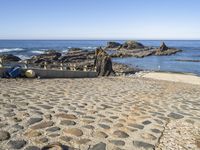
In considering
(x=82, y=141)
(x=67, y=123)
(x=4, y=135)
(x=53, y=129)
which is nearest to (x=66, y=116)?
(x=67, y=123)

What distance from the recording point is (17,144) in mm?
4570

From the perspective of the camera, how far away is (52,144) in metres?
4.66

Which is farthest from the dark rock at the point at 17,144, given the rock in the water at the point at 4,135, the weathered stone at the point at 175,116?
the weathered stone at the point at 175,116

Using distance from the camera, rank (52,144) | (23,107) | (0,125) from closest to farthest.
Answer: (52,144), (0,125), (23,107)

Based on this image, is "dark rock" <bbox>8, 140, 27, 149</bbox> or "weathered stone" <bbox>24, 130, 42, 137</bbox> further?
"weathered stone" <bbox>24, 130, 42, 137</bbox>

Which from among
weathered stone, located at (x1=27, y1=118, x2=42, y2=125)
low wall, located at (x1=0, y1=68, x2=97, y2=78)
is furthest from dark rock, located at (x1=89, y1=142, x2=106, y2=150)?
low wall, located at (x1=0, y1=68, x2=97, y2=78)

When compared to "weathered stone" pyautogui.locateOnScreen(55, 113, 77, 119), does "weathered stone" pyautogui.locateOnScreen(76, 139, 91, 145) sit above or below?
above

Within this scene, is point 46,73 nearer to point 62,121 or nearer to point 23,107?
point 23,107

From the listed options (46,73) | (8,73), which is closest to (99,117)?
(8,73)

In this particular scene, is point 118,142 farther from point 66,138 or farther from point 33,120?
point 33,120

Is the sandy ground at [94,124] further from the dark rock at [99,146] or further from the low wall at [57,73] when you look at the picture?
the low wall at [57,73]

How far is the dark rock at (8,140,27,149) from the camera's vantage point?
448 cm

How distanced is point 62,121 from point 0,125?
4.18 feet

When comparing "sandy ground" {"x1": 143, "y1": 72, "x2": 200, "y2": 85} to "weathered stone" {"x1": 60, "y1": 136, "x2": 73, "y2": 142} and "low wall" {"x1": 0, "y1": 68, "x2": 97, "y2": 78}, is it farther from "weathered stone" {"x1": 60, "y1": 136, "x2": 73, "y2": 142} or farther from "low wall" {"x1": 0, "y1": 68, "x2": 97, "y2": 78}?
"weathered stone" {"x1": 60, "y1": 136, "x2": 73, "y2": 142}
